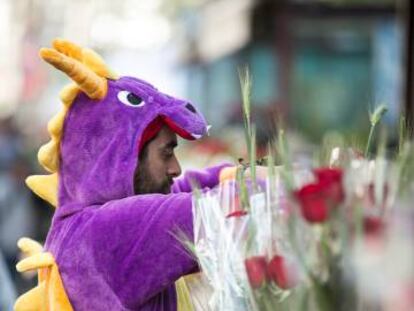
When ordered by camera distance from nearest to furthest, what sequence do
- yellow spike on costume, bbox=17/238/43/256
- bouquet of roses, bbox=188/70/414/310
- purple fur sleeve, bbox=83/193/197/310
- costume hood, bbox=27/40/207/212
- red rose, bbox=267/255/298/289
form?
bouquet of roses, bbox=188/70/414/310 < red rose, bbox=267/255/298/289 < purple fur sleeve, bbox=83/193/197/310 < costume hood, bbox=27/40/207/212 < yellow spike on costume, bbox=17/238/43/256

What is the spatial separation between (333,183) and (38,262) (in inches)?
40.8

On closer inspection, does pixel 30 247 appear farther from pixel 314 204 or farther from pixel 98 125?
pixel 314 204

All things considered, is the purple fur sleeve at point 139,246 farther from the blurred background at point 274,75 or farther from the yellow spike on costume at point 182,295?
the blurred background at point 274,75

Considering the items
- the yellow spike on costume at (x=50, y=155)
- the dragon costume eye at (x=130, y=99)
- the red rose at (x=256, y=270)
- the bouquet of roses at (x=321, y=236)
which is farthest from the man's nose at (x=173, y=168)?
the red rose at (x=256, y=270)

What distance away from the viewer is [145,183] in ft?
8.57

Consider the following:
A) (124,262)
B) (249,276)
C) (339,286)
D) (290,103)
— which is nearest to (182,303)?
(124,262)

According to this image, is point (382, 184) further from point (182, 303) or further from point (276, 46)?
point (276, 46)

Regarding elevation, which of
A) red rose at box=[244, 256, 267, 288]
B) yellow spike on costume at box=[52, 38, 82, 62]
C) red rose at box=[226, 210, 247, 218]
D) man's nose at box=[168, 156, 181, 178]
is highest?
yellow spike on costume at box=[52, 38, 82, 62]

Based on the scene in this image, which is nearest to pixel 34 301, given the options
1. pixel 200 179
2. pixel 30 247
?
pixel 30 247

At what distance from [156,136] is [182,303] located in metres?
0.42

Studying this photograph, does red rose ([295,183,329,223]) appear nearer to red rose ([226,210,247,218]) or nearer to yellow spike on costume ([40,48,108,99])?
red rose ([226,210,247,218])

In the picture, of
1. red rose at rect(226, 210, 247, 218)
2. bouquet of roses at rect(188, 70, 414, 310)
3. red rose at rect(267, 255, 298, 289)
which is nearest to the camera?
bouquet of roses at rect(188, 70, 414, 310)

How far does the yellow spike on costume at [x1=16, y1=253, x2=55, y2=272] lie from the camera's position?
8.47 feet

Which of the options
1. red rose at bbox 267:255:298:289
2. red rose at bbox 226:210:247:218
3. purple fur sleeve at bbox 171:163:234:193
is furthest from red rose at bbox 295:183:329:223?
purple fur sleeve at bbox 171:163:234:193
